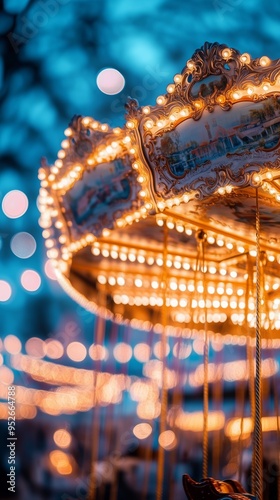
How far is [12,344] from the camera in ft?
67.2

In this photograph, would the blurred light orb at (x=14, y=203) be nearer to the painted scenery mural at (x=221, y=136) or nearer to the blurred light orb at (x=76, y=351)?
the blurred light orb at (x=76, y=351)

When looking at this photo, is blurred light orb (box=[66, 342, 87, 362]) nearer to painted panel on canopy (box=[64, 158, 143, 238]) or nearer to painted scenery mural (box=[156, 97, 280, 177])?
painted panel on canopy (box=[64, 158, 143, 238])

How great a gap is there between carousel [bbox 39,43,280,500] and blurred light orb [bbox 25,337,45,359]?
14.9m

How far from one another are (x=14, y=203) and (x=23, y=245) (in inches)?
99.7

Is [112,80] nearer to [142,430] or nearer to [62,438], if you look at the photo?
[142,430]

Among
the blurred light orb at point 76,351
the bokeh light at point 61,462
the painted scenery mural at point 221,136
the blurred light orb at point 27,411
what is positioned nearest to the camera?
the painted scenery mural at point 221,136

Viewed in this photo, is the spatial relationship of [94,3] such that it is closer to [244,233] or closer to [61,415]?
[244,233]

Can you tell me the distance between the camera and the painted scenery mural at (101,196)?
4934 millimetres

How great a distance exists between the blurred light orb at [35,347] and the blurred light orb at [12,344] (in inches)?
33.9

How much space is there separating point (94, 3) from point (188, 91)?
437 inches

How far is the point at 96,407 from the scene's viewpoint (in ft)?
25.1

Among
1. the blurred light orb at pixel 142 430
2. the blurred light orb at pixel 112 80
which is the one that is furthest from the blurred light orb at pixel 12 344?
the blurred light orb at pixel 112 80

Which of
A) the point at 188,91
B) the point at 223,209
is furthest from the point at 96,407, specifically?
the point at 188,91

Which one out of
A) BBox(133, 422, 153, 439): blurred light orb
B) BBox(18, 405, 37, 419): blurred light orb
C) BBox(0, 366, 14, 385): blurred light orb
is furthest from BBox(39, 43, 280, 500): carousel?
BBox(18, 405, 37, 419): blurred light orb
